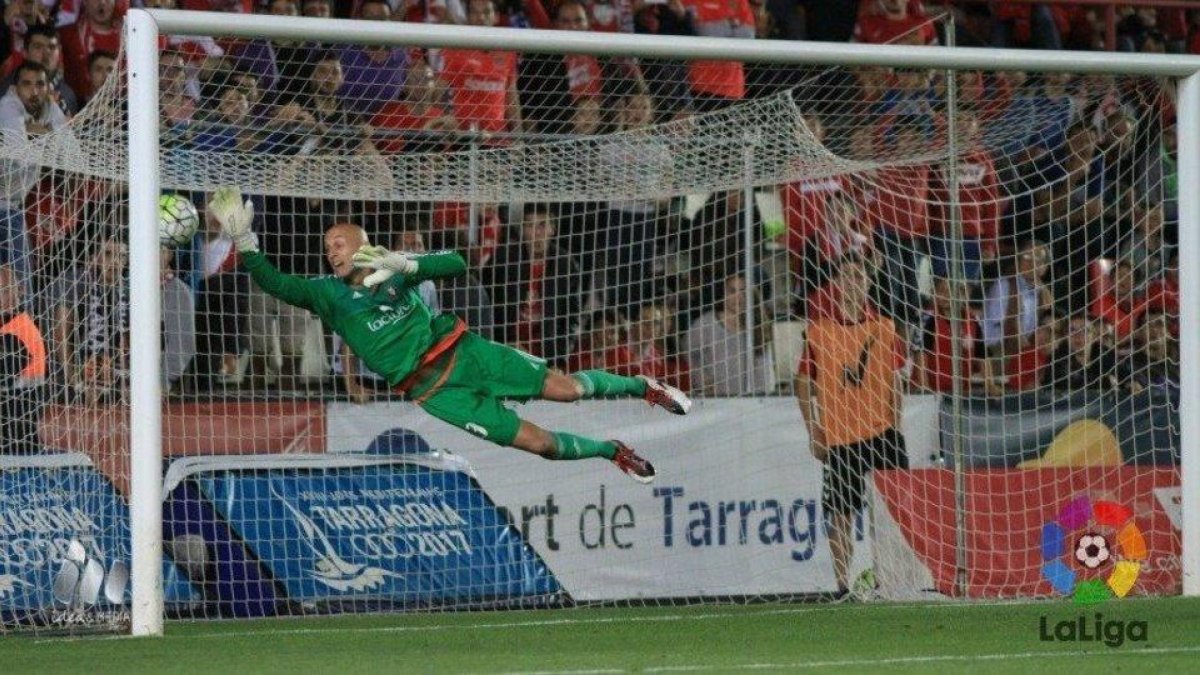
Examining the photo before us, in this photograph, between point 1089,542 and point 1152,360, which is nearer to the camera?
point 1089,542

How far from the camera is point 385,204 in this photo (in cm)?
1159

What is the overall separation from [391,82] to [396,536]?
103 inches

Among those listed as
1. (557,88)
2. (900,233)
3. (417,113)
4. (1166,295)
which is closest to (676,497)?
(900,233)

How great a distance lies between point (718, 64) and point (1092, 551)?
A: 12.5 ft

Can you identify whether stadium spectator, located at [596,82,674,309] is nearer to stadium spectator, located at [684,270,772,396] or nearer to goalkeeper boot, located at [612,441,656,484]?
stadium spectator, located at [684,270,772,396]

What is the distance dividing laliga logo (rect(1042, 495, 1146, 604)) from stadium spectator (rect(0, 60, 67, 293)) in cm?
574

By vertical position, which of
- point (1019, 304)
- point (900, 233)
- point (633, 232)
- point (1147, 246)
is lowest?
point (1019, 304)

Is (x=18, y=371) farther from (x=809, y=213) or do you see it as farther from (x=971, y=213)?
(x=971, y=213)

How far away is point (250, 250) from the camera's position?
929 centimetres

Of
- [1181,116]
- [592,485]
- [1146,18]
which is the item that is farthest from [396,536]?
[1146,18]

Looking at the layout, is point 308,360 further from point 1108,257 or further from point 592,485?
point 1108,257

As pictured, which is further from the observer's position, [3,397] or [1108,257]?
[1108,257]

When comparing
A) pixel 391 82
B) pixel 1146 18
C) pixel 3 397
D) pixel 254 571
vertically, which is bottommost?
pixel 254 571

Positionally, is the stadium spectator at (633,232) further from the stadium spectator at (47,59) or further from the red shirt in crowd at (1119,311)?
the stadium spectator at (47,59)
